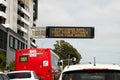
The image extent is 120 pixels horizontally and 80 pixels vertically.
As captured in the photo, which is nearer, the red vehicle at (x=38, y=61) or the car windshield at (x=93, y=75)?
the car windshield at (x=93, y=75)

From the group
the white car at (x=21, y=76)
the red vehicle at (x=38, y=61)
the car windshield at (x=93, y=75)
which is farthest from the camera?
the red vehicle at (x=38, y=61)

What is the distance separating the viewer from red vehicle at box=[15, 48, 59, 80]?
36531mm

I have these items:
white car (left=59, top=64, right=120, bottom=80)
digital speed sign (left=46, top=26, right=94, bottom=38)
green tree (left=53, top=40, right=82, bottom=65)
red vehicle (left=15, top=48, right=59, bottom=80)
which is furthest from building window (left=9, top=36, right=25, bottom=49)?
white car (left=59, top=64, right=120, bottom=80)

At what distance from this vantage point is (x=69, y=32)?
6925 centimetres

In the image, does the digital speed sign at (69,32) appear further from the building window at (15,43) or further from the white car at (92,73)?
the white car at (92,73)

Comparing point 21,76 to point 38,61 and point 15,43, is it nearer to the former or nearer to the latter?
point 38,61

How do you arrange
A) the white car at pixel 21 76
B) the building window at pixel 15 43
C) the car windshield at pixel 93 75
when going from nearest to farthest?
1. the car windshield at pixel 93 75
2. the white car at pixel 21 76
3. the building window at pixel 15 43

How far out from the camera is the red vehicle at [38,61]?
36.5 metres

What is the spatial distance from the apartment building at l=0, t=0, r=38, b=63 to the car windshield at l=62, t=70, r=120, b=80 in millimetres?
64503

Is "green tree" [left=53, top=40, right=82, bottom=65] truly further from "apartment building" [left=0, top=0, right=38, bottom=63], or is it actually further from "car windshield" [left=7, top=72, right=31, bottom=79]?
"car windshield" [left=7, top=72, right=31, bottom=79]

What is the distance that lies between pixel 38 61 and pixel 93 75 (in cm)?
2699

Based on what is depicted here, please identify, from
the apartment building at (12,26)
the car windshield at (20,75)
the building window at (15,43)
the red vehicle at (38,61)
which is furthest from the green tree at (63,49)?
the car windshield at (20,75)

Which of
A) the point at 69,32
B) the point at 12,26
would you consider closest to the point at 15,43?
the point at 12,26

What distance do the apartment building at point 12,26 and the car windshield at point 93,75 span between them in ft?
212
